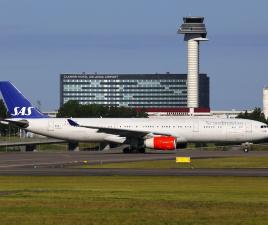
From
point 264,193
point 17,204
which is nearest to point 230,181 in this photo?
point 264,193

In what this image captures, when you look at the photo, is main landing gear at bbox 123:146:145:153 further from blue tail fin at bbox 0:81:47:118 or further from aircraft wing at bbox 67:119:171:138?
blue tail fin at bbox 0:81:47:118

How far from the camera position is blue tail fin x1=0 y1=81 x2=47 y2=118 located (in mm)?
96312

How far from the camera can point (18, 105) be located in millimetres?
96438

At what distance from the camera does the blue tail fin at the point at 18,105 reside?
9631cm

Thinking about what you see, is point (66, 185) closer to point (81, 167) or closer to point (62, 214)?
point (62, 214)

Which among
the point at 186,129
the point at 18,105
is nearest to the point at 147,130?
the point at 186,129

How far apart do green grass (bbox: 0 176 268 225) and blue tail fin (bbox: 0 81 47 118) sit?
162 feet

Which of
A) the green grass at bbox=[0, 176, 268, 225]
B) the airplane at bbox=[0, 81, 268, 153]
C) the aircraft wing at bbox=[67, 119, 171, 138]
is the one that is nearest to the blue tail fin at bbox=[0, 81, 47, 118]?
the airplane at bbox=[0, 81, 268, 153]

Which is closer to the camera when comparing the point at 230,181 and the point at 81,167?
the point at 230,181

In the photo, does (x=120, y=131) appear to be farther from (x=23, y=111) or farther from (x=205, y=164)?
(x=205, y=164)

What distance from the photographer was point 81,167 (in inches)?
2361

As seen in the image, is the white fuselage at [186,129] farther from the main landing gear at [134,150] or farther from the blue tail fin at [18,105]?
the blue tail fin at [18,105]

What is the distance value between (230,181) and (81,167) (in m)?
17.1

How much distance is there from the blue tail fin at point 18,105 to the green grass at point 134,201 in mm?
49280
